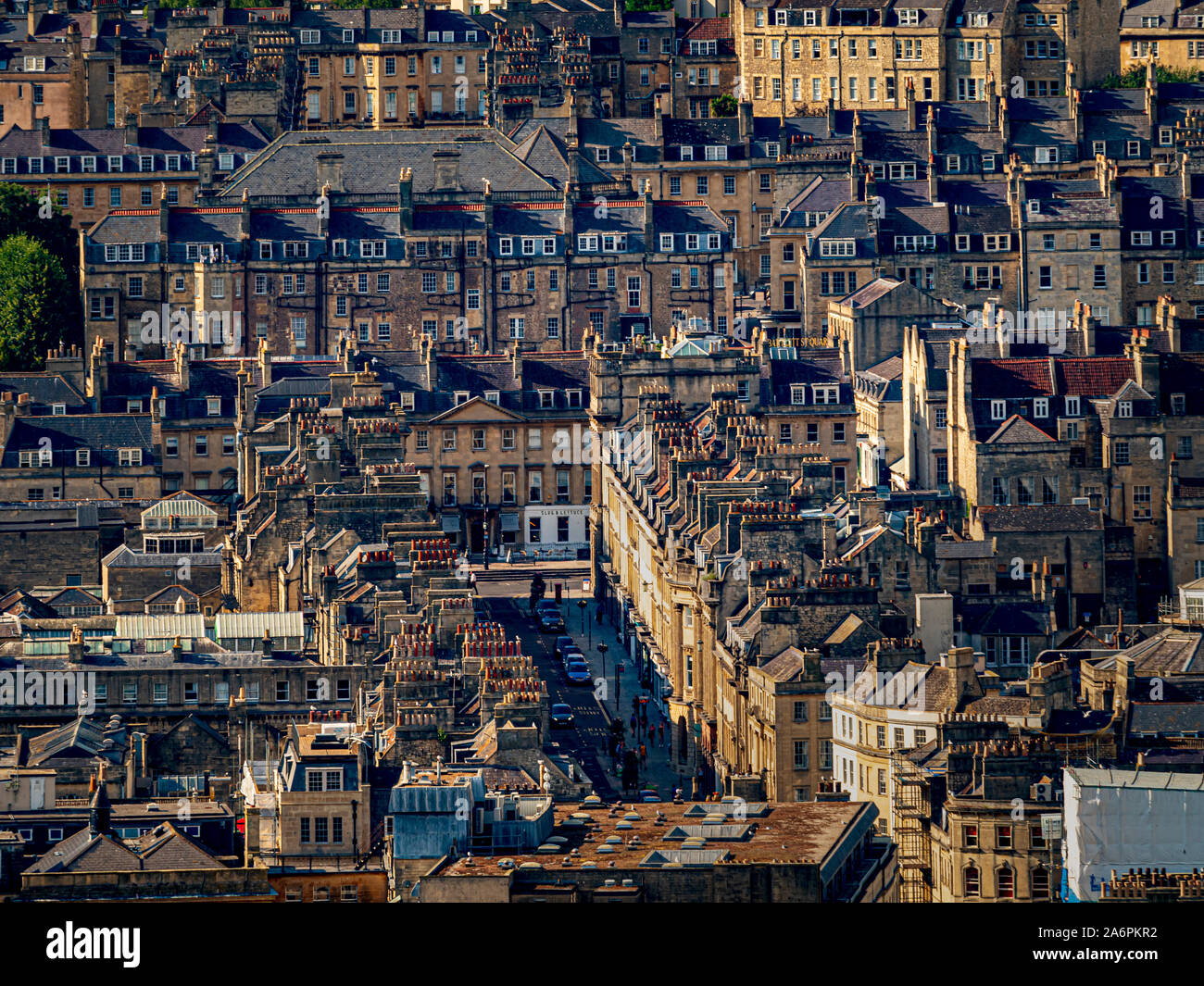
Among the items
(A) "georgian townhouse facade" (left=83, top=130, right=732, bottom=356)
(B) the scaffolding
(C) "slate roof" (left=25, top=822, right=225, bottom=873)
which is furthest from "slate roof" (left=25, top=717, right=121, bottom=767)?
(A) "georgian townhouse facade" (left=83, top=130, right=732, bottom=356)

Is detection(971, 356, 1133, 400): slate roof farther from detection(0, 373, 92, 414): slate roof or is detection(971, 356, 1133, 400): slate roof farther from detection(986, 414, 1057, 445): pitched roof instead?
detection(0, 373, 92, 414): slate roof

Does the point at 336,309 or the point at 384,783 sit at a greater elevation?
the point at 336,309

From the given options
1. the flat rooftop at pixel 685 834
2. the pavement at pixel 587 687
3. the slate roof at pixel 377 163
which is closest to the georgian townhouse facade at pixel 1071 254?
the slate roof at pixel 377 163

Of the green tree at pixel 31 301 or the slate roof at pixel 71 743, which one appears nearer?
the slate roof at pixel 71 743

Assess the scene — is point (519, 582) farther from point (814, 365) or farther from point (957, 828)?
point (957, 828)

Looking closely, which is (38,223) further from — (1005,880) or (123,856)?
(123,856)

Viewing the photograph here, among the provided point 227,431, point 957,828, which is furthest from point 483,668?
point 227,431

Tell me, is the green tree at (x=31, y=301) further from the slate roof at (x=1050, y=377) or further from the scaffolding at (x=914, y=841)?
the scaffolding at (x=914, y=841)
